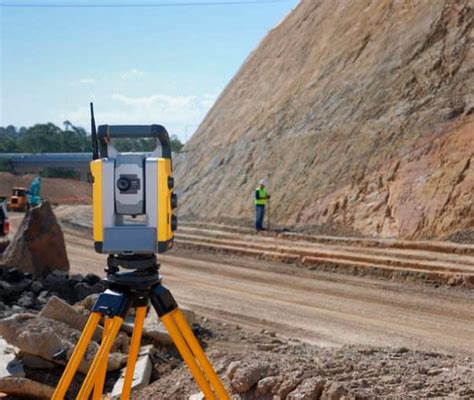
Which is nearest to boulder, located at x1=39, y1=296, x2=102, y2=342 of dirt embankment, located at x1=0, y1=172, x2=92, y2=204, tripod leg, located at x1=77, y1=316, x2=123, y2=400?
tripod leg, located at x1=77, y1=316, x2=123, y2=400

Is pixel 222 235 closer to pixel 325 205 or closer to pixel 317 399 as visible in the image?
pixel 325 205

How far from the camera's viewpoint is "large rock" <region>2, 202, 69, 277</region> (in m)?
12.1

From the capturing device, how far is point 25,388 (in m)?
5.99

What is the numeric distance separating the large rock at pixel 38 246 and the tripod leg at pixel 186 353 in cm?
888

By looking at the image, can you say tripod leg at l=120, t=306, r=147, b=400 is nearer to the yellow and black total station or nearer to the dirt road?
the yellow and black total station

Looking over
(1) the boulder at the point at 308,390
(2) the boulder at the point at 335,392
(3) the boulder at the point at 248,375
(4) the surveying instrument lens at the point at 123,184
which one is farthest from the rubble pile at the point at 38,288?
(4) the surveying instrument lens at the point at 123,184

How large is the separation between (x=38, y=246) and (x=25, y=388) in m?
6.54

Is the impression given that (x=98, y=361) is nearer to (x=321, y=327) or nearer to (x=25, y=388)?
(x=25, y=388)

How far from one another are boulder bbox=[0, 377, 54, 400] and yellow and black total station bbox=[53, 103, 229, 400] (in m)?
2.52

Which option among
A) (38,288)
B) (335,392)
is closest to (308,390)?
(335,392)

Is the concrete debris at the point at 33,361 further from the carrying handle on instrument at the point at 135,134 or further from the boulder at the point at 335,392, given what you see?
the carrying handle on instrument at the point at 135,134

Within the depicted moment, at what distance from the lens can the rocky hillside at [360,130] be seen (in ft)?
54.2

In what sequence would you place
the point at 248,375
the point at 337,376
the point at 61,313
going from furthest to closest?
the point at 61,313, the point at 337,376, the point at 248,375

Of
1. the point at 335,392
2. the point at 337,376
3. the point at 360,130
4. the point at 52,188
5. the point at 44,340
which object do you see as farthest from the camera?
the point at 52,188
